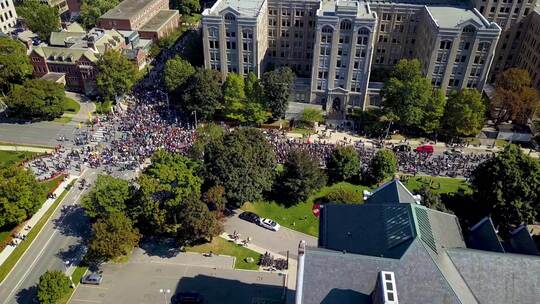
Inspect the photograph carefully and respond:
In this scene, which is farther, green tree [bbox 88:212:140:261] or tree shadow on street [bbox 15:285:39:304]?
green tree [bbox 88:212:140:261]

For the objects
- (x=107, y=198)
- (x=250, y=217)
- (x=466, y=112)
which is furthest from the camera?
(x=466, y=112)

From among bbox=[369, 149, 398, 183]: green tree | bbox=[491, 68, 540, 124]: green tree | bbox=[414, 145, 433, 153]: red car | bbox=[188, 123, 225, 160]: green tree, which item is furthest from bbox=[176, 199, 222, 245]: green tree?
bbox=[491, 68, 540, 124]: green tree

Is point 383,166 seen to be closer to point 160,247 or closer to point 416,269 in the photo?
point 416,269

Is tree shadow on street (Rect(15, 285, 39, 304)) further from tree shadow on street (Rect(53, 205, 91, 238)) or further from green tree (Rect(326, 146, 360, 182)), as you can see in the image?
green tree (Rect(326, 146, 360, 182))

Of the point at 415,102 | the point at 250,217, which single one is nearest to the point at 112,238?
the point at 250,217

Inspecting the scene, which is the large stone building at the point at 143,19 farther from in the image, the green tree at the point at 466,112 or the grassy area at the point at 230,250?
the green tree at the point at 466,112

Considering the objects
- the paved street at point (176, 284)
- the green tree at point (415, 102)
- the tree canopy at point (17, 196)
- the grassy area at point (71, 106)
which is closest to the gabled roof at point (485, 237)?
the paved street at point (176, 284)

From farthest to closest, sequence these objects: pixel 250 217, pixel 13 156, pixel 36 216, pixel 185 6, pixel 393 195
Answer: pixel 185 6, pixel 13 156, pixel 250 217, pixel 36 216, pixel 393 195
